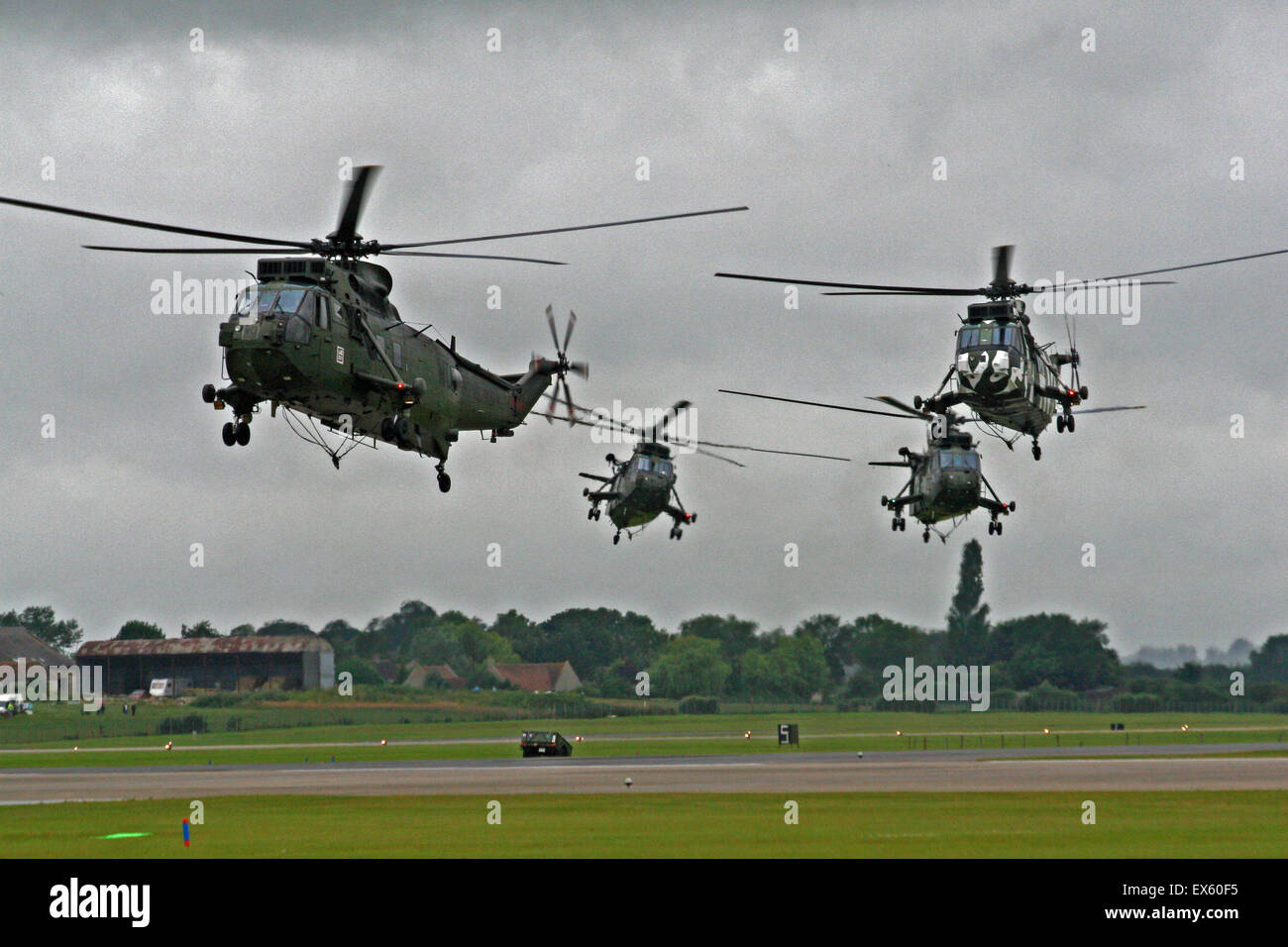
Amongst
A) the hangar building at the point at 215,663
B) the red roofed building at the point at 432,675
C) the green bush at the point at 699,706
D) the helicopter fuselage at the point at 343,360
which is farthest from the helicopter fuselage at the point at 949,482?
the red roofed building at the point at 432,675

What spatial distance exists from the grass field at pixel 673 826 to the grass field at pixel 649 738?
1401 inches

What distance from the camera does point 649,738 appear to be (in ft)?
373

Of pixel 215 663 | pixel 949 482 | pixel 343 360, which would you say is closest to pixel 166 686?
pixel 215 663

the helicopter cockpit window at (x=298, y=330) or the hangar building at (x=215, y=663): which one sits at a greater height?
the helicopter cockpit window at (x=298, y=330)

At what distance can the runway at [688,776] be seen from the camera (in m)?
59.8

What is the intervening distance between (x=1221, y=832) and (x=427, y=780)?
111ft

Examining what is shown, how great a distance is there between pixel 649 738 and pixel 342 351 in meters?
75.8

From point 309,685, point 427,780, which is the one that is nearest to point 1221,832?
point 427,780

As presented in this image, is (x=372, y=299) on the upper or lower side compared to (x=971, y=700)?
upper

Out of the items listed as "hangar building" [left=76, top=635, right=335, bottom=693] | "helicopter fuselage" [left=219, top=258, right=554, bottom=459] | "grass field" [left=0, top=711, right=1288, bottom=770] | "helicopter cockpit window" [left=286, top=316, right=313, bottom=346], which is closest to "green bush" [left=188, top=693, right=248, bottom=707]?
"hangar building" [left=76, top=635, right=335, bottom=693]

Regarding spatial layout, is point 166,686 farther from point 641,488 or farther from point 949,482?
point 949,482

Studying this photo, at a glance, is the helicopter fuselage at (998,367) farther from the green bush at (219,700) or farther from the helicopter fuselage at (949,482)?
the green bush at (219,700)
